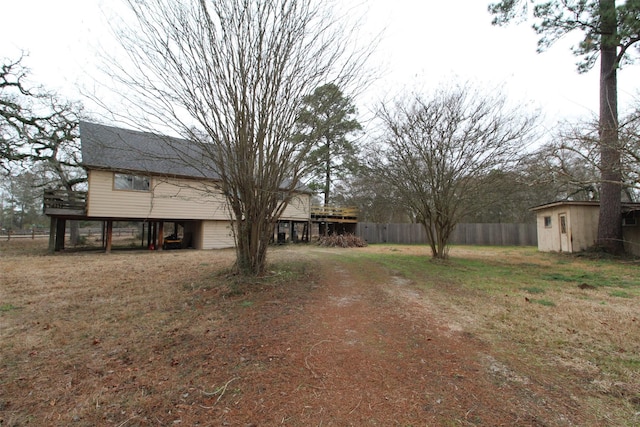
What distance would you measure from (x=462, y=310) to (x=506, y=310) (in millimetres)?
587

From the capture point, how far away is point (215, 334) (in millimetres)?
3123

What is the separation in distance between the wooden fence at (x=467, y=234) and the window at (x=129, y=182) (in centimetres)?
1406

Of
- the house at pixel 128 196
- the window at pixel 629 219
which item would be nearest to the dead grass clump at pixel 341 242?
the house at pixel 128 196

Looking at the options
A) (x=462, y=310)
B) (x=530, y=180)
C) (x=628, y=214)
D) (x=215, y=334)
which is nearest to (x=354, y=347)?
(x=215, y=334)

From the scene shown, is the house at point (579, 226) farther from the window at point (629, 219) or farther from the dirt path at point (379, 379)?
the dirt path at point (379, 379)

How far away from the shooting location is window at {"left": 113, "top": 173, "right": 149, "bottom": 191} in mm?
12312

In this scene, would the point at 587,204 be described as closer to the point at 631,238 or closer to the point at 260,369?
the point at 631,238

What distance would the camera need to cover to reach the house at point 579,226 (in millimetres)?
11298

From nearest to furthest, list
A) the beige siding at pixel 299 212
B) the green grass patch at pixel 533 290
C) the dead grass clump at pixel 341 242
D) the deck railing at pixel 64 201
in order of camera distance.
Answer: the green grass patch at pixel 533 290, the deck railing at pixel 64 201, the dead grass clump at pixel 341 242, the beige siding at pixel 299 212

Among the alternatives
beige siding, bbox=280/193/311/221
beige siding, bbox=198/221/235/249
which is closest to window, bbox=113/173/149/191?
beige siding, bbox=198/221/235/249

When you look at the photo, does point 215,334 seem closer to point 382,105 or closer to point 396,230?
point 382,105

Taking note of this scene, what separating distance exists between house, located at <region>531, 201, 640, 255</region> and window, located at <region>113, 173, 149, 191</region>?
18924mm

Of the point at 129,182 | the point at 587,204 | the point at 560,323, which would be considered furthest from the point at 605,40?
the point at 129,182

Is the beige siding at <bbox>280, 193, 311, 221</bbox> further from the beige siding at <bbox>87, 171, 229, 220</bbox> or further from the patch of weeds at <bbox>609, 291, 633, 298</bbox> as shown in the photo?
the patch of weeds at <bbox>609, 291, 633, 298</bbox>
